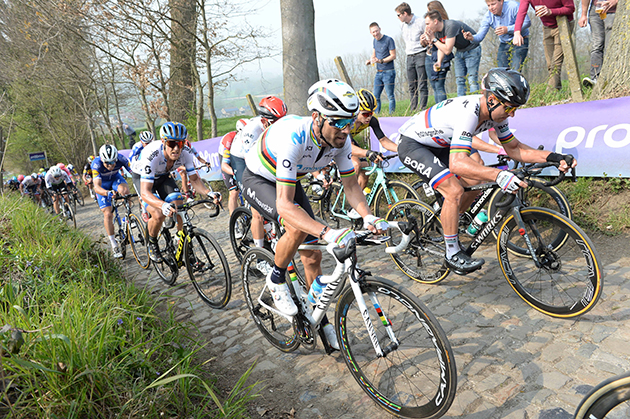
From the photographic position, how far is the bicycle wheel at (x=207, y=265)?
15.4 feet

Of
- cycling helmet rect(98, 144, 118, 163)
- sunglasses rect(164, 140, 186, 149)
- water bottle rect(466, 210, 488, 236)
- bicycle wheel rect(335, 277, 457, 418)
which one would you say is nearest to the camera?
bicycle wheel rect(335, 277, 457, 418)


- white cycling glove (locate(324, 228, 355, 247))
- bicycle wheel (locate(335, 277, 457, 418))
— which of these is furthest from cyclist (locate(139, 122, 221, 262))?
bicycle wheel (locate(335, 277, 457, 418))

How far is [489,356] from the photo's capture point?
3135mm

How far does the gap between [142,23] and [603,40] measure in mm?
13742

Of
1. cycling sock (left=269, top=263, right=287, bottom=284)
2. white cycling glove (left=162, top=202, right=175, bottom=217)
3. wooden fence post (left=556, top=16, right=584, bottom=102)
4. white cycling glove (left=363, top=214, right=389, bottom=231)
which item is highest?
wooden fence post (left=556, top=16, right=584, bottom=102)

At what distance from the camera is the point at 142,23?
45.6 ft

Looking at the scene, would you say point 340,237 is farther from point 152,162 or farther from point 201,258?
point 152,162

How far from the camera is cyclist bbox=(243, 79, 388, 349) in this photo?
2.68 m

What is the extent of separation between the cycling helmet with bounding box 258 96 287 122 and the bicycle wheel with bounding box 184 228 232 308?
1858 millimetres

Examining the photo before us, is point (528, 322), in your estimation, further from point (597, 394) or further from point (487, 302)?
point (597, 394)

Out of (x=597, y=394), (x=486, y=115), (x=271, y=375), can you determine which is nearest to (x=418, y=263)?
(x=486, y=115)

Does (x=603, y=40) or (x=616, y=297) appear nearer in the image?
(x=616, y=297)

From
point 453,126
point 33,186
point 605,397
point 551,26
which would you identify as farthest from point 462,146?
point 33,186

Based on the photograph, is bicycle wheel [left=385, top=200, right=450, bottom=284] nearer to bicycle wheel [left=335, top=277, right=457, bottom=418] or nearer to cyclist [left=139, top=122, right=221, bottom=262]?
bicycle wheel [left=335, top=277, right=457, bottom=418]
